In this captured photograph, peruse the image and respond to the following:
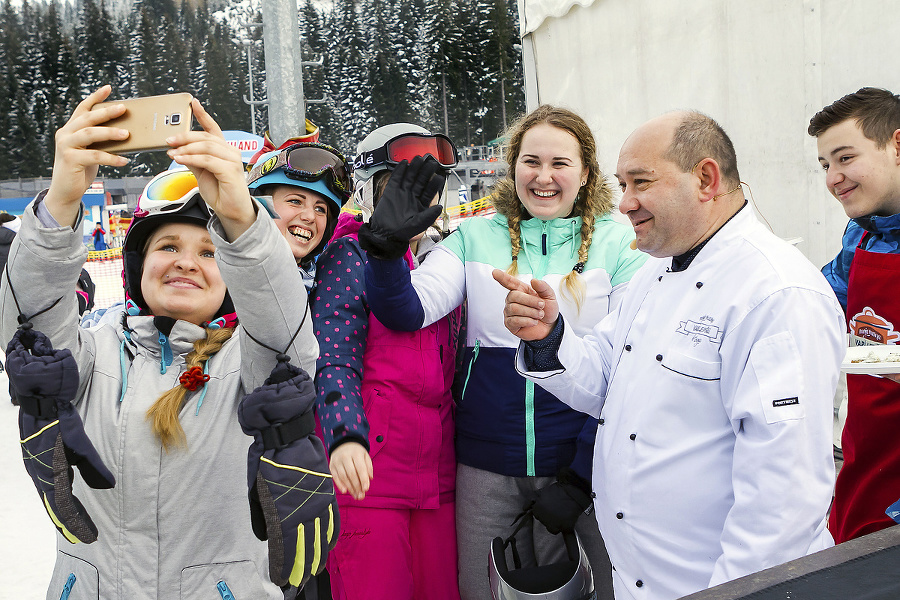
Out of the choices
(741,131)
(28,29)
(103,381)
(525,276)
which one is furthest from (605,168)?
(28,29)

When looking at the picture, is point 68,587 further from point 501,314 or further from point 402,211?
point 501,314

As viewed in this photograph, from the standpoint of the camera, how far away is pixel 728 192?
1.73 meters

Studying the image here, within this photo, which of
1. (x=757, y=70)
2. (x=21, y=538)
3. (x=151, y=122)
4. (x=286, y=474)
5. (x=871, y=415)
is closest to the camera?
(x=151, y=122)

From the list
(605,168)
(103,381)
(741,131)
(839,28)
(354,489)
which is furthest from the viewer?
(605,168)

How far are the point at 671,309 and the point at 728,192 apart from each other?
342 mm

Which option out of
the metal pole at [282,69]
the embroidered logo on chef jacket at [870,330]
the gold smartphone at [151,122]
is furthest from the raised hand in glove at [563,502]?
the metal pole at [282,69]

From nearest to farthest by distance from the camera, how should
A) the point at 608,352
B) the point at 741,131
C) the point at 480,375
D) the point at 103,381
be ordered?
the point at 103,381, the point at 608,352, the point at 480,375, the point at 741,131

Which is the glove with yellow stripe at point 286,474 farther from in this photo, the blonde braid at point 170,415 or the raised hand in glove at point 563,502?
the raised hand in glove at point 563,502

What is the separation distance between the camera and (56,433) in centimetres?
148

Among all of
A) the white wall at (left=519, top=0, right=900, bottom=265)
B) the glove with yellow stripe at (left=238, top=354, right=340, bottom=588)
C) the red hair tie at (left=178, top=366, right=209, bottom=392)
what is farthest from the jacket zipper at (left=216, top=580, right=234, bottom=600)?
the white wall at (left=519, top=0, right=900, bottom=265)

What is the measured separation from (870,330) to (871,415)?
288 mm

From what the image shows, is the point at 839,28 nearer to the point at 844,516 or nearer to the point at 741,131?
the point at 741,131

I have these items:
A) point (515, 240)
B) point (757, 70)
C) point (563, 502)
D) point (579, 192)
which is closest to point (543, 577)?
point (563, 502)

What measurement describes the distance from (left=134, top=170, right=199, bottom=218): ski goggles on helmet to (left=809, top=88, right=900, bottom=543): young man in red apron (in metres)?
2.10
